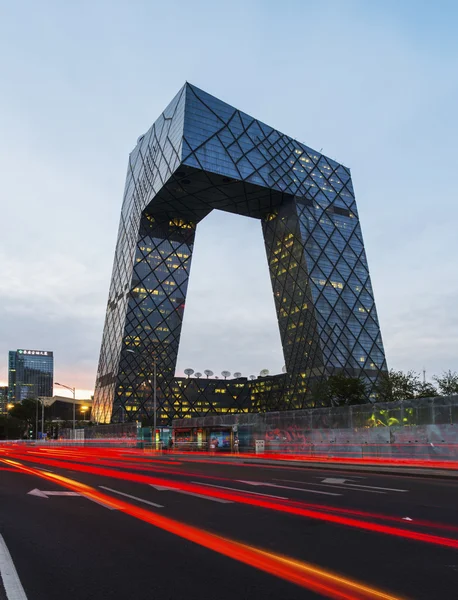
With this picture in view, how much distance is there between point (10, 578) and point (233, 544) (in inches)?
127

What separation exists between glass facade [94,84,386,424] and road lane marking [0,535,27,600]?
10047 cm

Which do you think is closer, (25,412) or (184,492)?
(184,492)

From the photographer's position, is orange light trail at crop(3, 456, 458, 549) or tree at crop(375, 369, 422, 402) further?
tree at crop(375, 369, 422, 402)

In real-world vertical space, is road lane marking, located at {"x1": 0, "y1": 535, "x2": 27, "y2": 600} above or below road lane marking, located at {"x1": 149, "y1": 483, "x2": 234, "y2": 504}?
above

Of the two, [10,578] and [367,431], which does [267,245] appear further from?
[10,578]

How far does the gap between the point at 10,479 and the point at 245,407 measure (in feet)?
479

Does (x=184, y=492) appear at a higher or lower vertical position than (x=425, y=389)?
lower

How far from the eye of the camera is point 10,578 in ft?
20.4

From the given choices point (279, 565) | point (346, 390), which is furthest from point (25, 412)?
point (279, 565)

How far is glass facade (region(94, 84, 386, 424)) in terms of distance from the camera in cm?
11275

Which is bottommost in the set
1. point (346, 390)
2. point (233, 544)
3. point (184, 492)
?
point (184, 492)

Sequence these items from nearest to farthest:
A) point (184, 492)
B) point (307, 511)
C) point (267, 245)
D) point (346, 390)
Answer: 1. point (307, 511)
2. point (184, 492)
3. point (346, 390)
4. point (267, 245)

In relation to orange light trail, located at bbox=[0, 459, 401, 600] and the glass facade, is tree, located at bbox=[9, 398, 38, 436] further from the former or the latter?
orange light trail, located at bbox=[0, 459, 401, 600]

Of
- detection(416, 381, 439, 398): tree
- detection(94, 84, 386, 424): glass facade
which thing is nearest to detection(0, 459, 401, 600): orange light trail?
detection(416, 381, 439, 398): tree
